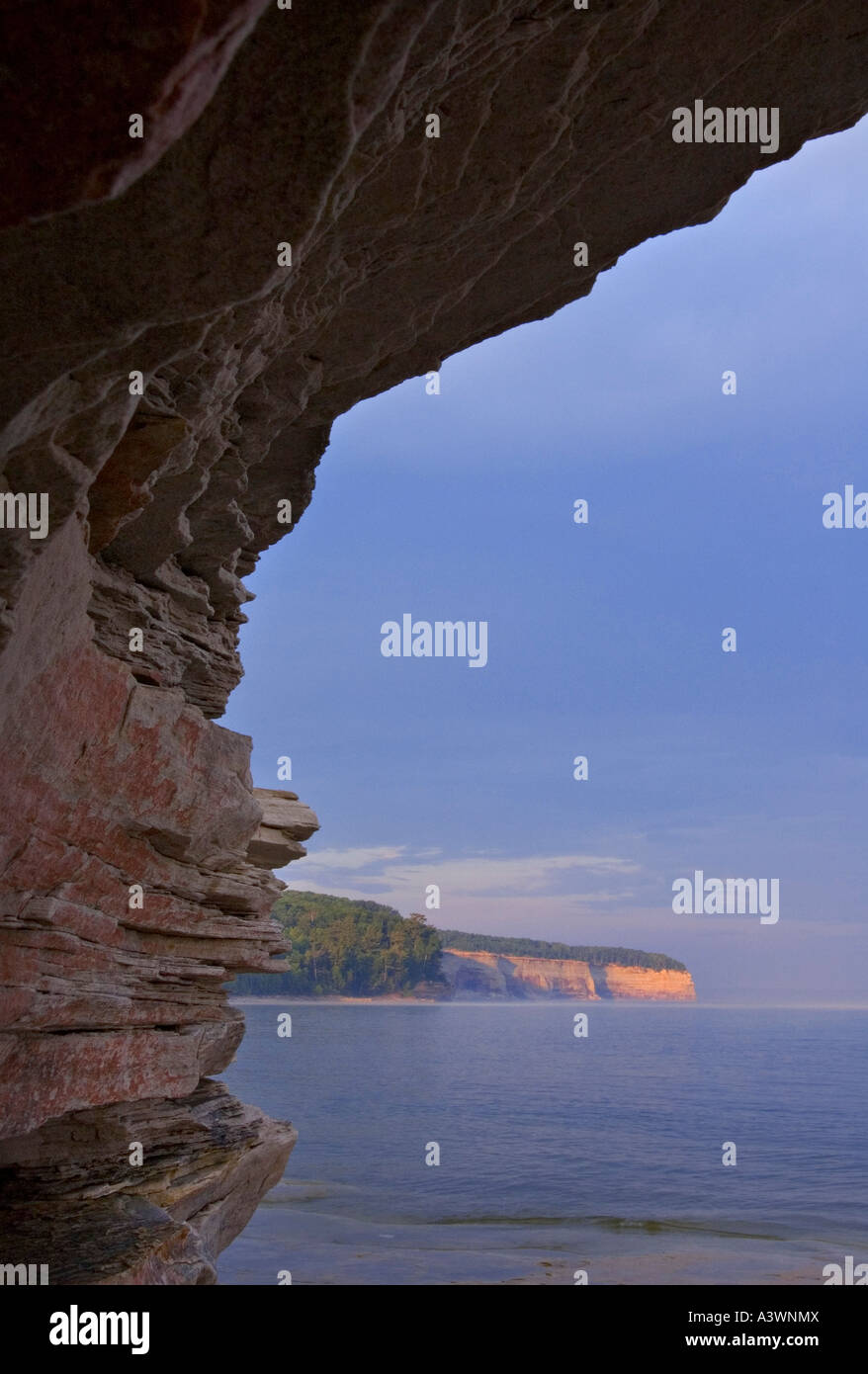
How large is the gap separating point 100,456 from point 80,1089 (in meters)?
7.49

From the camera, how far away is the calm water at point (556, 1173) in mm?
24688

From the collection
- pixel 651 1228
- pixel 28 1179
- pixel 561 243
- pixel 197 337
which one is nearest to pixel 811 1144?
pixel 651 1228

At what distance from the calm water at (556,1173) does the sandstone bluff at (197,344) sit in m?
14.0

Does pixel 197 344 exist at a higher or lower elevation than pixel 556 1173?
higher

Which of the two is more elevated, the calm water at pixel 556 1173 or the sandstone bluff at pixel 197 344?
the sandstone bluff at pixel 197 344

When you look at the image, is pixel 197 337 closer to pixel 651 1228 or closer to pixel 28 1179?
pixel 28 1179

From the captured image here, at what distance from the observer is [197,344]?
520 centimetres

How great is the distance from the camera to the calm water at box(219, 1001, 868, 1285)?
24688 millimetres

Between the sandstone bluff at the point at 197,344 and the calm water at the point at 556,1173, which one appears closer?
the sandstone bluff at the point at 197,344

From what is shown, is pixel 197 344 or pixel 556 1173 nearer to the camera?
pixel 197 344

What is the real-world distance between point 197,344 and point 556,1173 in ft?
137

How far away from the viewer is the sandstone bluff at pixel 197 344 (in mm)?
3510

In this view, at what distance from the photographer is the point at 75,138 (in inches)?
111

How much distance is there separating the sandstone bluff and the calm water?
14.0 metres
